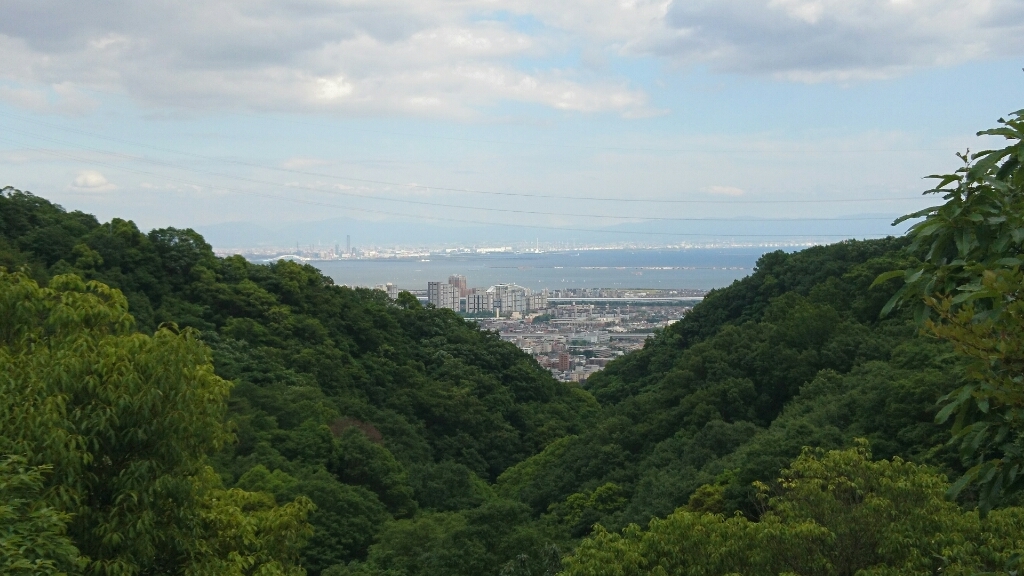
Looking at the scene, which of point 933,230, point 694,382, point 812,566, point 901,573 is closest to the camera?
point 933,230

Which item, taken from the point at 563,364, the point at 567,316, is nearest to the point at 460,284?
the point at 567,316

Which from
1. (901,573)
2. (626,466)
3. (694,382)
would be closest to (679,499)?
(626,466)

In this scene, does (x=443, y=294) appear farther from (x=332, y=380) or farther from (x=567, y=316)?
(x=332, y=380)

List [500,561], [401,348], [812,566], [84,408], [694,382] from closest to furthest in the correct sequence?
[84,408], [812,566], [500,561], [694,382], [401,348]

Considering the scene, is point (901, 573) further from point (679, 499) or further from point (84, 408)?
point (679, 499)

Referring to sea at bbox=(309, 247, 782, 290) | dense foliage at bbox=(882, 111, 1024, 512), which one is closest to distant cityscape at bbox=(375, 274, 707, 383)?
sea at bbox=(309, 247, 782, 290)

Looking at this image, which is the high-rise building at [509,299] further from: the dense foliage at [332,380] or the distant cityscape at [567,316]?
the dense foliage at [332,380]

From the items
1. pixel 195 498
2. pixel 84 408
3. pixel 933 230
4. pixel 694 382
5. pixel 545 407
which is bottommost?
pixel 545 407
